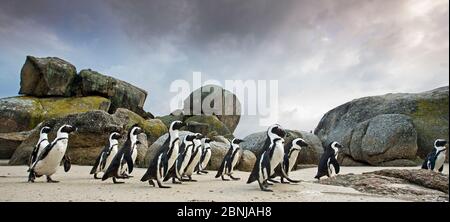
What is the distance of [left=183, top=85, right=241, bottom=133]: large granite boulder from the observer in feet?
85.4

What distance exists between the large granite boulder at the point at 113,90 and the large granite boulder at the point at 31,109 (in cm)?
135

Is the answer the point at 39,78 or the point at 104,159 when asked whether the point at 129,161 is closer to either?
the point at 104,159

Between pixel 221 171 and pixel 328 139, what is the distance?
34.4 ft

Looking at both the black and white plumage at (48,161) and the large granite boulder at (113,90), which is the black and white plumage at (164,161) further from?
the large granite boulder at (113,90)

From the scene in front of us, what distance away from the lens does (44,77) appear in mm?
18906

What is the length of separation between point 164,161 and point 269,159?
5.81 feet

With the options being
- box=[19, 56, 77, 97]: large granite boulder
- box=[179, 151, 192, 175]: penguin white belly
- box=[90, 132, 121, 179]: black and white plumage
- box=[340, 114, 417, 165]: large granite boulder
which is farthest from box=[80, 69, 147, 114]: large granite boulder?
box=[179, 151, 192, 175]: penguin white belly

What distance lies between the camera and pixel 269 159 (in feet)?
19.9

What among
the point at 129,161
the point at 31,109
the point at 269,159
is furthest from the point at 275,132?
the point at 31,109

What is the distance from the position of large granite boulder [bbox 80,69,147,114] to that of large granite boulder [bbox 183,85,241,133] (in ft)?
12.9

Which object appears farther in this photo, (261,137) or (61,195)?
(261,137)
